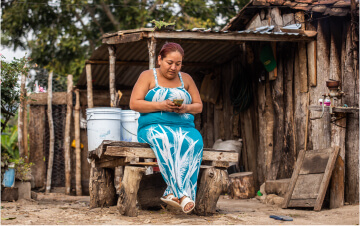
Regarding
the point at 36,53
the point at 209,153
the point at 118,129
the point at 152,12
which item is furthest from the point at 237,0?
the point at 209,153

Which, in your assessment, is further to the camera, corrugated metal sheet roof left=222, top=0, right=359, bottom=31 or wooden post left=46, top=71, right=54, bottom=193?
wooden post left=46, top=71, right=54, bottom=193

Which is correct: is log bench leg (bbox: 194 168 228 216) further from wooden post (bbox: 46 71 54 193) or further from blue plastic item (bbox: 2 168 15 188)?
wooden post (bbox: 46 71 54 193)

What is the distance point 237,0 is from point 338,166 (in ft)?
35.2

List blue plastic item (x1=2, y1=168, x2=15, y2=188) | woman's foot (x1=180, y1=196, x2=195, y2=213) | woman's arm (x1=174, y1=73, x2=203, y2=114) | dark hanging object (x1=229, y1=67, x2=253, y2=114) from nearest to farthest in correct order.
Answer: woman's foot (x1=180, y1=196, x2=195, y2=213) < woman's arm (x1=174, y1=73, x2=203, y2=114) < blue plastic item (x1=2, y1=168, x2=15, y2=188) < dark hanging object (x1=229, y1=67, x2=253, y2=114)

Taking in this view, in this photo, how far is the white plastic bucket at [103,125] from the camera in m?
7.74

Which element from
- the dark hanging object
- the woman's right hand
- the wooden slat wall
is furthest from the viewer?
the dark hanging object

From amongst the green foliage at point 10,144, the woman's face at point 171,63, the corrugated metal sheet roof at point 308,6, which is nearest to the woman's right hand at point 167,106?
the woman's face at point 171,63

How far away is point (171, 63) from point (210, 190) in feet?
4.48

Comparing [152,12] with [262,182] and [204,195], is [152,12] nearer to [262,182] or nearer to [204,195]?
[262,182]

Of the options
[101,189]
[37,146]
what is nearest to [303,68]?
[101,189]

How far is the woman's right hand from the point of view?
4840 mm

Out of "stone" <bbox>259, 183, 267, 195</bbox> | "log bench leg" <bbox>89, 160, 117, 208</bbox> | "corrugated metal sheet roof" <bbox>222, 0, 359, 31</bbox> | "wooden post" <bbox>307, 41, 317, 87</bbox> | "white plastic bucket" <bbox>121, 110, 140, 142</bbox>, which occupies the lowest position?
"stone" <bbox>259, 183, 267, 195</bbox>

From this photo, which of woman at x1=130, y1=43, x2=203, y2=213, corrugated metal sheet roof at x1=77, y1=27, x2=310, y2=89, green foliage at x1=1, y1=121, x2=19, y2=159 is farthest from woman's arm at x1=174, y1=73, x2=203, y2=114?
green foliage at x1=1, y1=121, x2=19, y2=159

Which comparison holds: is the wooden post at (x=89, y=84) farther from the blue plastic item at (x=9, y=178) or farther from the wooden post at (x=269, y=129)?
the wooden post at (x=269, y=129)
